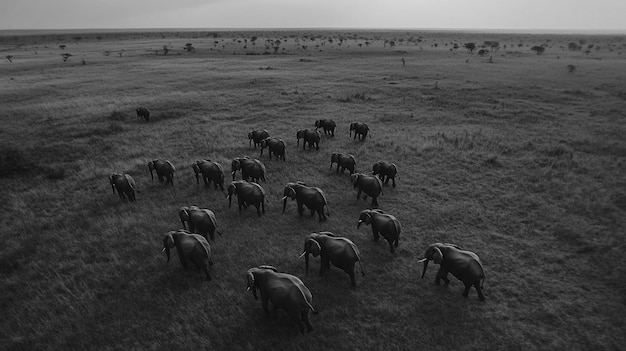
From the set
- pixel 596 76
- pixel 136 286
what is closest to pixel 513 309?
pixel 136 286

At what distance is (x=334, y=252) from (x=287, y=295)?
2.16 m

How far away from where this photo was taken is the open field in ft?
29.7

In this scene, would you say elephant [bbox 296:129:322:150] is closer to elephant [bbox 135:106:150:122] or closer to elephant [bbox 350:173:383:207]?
elephant [bbox 350:173:383:207]

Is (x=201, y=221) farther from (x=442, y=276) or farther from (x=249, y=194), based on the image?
(x=442, y=276)

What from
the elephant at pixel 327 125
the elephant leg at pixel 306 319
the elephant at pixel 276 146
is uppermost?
the elephant at pixel 327 125

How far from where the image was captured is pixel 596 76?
138 feet

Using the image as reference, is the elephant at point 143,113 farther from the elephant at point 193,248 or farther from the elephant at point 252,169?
the elephant at point 193,248

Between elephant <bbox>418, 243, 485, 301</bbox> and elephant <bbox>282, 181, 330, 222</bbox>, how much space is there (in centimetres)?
441

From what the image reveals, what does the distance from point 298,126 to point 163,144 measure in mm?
8820

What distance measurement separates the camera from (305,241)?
34.7 feet

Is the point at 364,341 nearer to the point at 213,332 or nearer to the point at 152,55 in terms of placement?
the point at 213,332

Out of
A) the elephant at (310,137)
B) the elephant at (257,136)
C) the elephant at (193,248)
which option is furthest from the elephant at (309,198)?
the elephant at (257,136)

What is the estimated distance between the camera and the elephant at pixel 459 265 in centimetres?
950

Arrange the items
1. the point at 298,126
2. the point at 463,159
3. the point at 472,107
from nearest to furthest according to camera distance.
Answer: the point at 463,159 → the point at 298,126 → the point at 472,107
